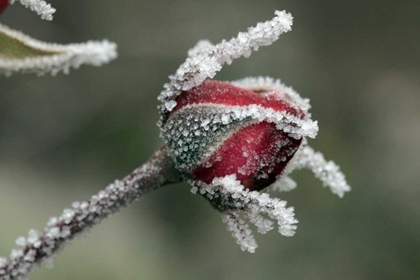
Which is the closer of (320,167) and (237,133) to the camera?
(237,133)

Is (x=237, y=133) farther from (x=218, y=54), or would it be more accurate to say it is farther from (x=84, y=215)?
(x=84, y=215)

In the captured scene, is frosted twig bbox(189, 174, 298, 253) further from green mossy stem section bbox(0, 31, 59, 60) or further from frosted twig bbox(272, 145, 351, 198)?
green mossy stem section bbox(0, 31, 59, 60)

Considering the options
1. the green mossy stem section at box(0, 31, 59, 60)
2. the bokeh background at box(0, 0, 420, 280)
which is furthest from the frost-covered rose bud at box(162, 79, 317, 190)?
the bokeh background at box(0, 0, 420, 280)

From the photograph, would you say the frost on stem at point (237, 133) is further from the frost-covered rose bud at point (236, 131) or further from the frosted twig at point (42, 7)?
the frosted twig at point (42, 7)

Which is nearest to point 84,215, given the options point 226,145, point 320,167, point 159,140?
point 226,145

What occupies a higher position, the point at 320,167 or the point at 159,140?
the point at 159,140

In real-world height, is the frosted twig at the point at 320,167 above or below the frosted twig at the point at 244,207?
above

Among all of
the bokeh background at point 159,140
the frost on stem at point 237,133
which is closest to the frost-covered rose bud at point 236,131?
the frost on stem at point 237,133
